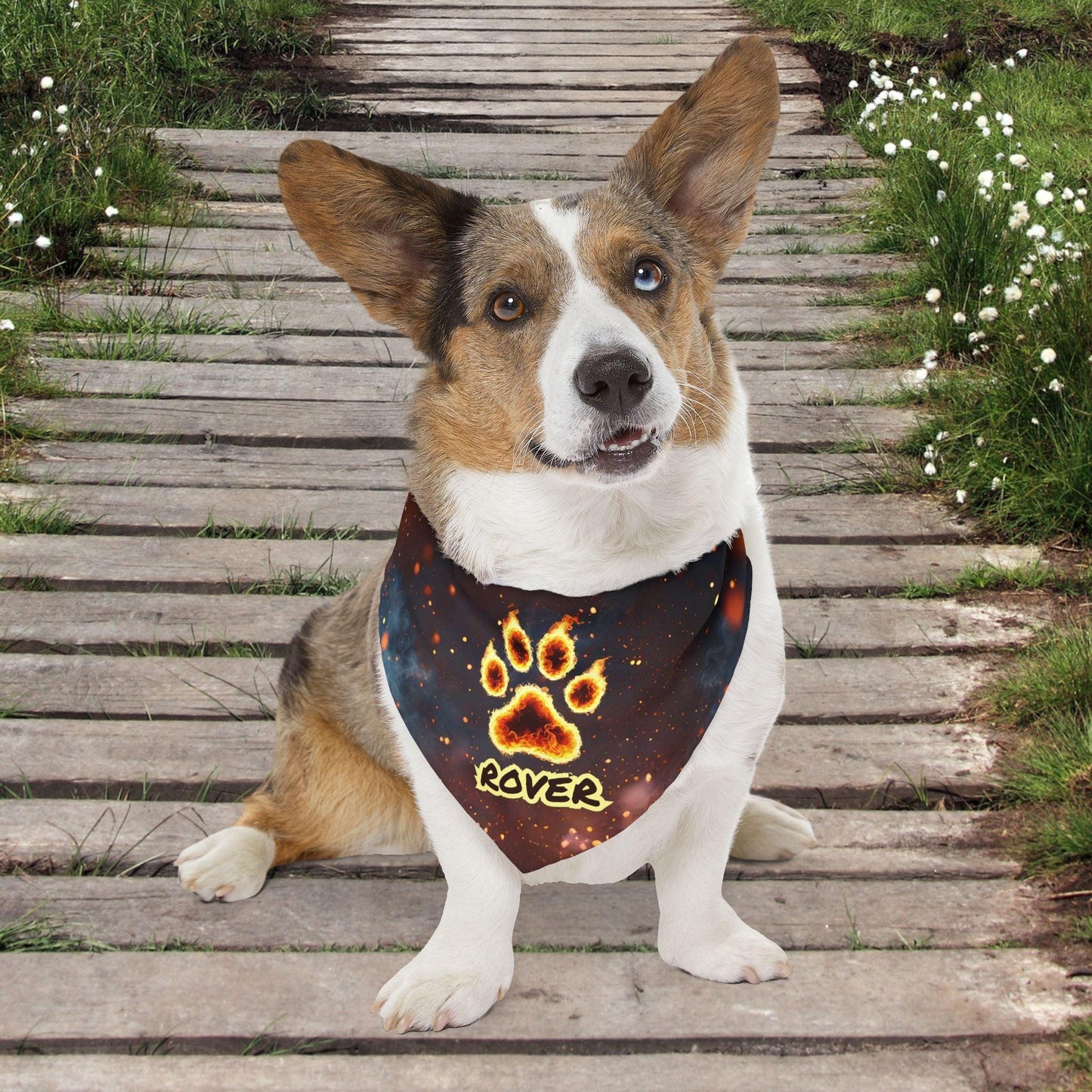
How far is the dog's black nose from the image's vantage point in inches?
83.4

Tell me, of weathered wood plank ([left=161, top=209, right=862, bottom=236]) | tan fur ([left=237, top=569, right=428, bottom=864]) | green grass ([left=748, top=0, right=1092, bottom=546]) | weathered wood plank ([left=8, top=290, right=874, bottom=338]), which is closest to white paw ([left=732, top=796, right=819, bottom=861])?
tan fur ([left=237, top=569, right=428, bottom=864])

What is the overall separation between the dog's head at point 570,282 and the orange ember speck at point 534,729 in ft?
1.44

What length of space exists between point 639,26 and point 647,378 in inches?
285

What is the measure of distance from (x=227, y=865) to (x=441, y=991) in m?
0.56

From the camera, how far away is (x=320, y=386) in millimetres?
4660

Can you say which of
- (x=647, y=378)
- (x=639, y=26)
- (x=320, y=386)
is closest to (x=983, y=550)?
(x=647, y=378)

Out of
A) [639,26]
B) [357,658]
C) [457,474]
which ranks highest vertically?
[457,474]

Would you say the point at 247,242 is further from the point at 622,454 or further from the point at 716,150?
the point at 622,454

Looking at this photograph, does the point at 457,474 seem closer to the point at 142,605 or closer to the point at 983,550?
the point at 142,605

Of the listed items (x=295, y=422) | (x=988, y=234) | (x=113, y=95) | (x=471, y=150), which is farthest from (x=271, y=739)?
(x=113, y=95)

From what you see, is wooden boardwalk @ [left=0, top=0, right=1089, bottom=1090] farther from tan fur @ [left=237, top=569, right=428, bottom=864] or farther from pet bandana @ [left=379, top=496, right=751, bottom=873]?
pet bandana @ [left=379, top=496, right=751, bottom=873]

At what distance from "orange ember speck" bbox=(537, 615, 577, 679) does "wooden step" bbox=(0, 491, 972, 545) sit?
1557mm

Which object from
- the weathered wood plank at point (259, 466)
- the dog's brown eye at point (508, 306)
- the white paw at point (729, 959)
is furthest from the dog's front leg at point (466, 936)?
the weathered wood plank at point (259, 466)

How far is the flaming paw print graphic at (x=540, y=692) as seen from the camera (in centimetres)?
244
